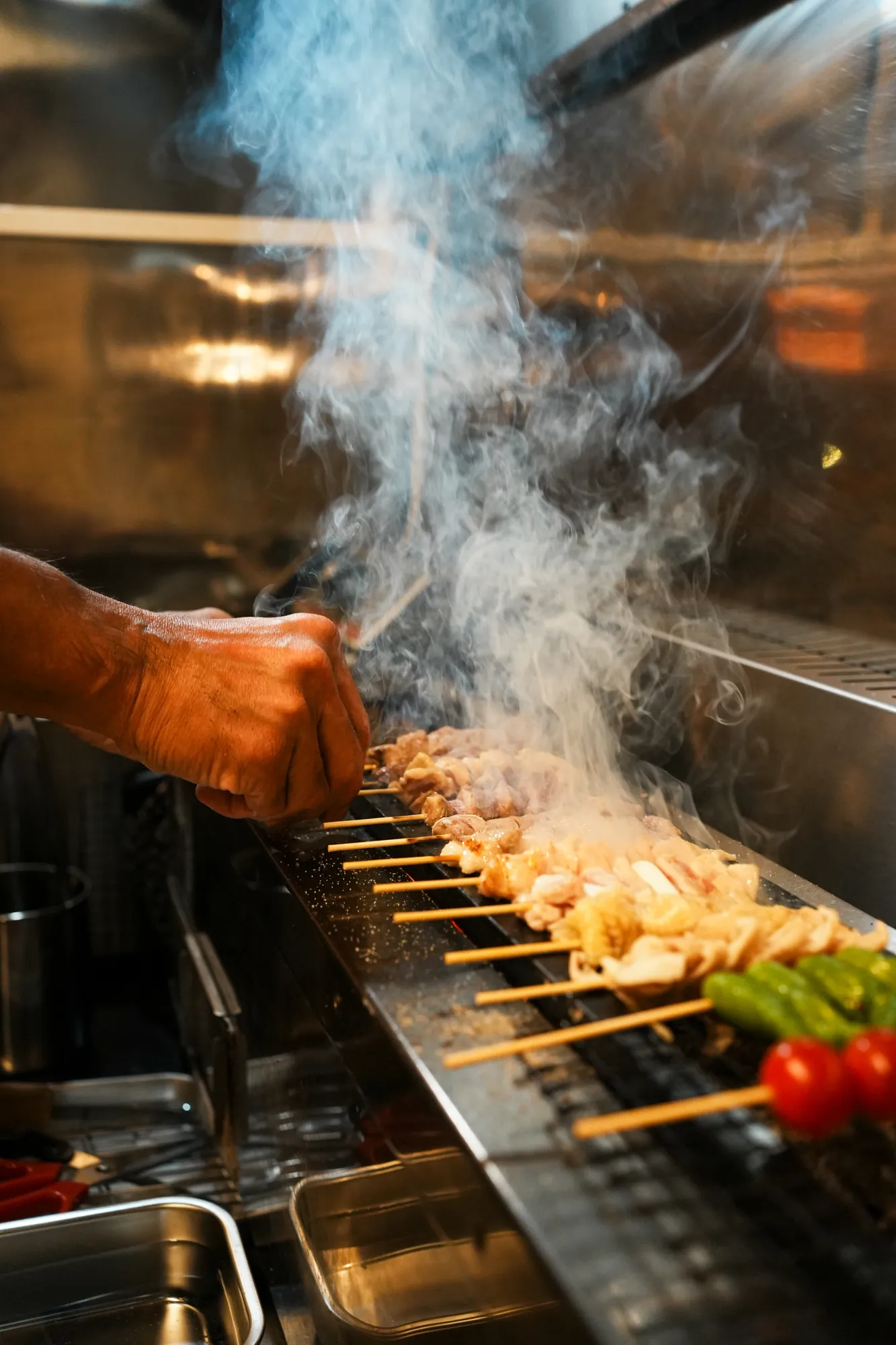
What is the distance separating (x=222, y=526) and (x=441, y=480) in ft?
4.08

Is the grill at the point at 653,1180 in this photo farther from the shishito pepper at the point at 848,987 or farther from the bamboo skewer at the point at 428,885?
the bamboo skewer at the point at 428,885

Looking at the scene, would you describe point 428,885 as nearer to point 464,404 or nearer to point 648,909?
point 648,909

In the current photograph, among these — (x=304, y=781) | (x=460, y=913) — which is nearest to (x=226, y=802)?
(x=304, y=781)

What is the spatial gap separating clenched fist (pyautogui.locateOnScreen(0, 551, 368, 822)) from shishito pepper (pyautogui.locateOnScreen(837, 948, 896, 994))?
1.28m

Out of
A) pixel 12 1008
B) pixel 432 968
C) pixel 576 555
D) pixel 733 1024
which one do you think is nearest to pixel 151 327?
pixel 576 555

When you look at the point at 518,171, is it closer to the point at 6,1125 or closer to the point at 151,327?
the point at 151,327

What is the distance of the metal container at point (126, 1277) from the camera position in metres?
2.62

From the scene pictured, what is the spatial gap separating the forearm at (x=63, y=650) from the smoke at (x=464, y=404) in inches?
66.0

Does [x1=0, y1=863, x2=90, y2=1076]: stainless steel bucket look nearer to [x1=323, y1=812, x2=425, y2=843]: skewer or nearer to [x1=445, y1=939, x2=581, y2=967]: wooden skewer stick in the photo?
[x1=323, y1=812, x2=425, y2=843]: skewer

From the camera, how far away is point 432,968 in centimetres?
214

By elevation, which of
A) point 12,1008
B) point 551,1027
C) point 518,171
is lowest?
point 12,1008

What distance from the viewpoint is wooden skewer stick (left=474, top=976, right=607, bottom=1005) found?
75.5 inches

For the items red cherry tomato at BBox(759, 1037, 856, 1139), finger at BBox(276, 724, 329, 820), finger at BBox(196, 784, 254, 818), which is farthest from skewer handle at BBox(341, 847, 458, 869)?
red cherry tomato at BBox(759, 1037, 856, 1139)

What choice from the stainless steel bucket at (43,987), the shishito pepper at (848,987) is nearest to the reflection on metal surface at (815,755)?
the shishito pepper at (848,987)
